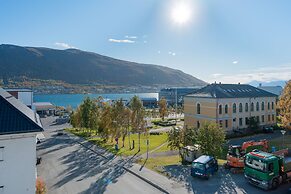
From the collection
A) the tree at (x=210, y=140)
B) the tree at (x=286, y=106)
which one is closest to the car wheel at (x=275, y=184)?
the tree at (x=210, y=140)

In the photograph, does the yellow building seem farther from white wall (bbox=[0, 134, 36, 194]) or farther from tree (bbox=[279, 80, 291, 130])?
white wall (bbox=[0, 134, 36, 194])

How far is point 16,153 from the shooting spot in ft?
42.1

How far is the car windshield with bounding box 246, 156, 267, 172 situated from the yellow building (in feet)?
83.5

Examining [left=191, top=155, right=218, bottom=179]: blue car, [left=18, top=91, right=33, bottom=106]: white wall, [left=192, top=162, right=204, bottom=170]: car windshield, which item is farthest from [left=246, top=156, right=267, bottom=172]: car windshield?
[left=18, top=91, right=33, bottom=106]: white wall

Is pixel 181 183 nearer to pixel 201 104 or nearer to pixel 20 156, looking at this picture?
pixel 20 156

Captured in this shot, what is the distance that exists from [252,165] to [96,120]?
32459 millimetres

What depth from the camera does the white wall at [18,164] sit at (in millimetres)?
12562

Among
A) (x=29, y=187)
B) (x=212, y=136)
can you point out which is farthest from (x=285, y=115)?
(x=29, y=187)

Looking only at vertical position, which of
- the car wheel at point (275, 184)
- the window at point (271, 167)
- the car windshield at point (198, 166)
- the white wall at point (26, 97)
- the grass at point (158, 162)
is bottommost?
the grass at point (158, 162)

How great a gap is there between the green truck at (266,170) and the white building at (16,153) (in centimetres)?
1656

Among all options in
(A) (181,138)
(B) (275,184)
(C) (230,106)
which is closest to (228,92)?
(C) (230,106)

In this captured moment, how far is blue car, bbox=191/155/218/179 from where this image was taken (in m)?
21.9

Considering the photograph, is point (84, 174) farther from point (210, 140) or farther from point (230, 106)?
point (230, 106)

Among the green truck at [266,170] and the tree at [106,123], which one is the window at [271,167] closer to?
the green truck at [266,170]
